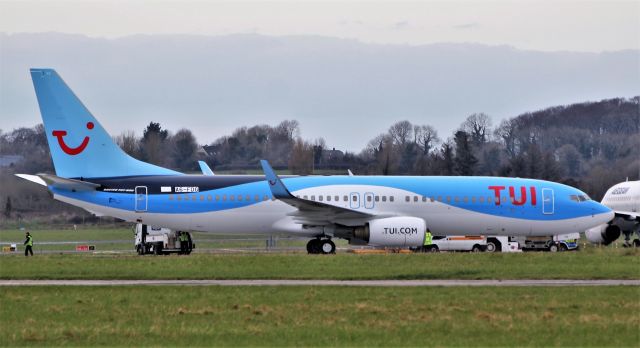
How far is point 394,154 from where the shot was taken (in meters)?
79.8

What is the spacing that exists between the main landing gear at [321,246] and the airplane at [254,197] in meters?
0.04

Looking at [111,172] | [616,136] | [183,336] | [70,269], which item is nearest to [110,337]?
[183,336]

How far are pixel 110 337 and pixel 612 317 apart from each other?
A: 859 centimetres

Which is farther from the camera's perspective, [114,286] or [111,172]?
[111,172]

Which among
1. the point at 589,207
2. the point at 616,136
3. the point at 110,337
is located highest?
the point at 616,136

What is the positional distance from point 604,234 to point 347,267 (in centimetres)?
2614

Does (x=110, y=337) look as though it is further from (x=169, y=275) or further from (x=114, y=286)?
(x=169, y=275)

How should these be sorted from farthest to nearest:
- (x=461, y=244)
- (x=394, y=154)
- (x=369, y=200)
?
(x=394, y=154) → (x=461, y=244) → (x=369, y=200)

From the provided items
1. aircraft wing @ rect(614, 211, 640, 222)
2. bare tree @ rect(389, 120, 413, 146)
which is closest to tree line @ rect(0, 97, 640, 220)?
bare tree @ rect(389, 120, 413, 146)

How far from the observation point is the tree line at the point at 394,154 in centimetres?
7556

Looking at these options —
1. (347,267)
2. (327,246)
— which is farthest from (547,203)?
(347,267)

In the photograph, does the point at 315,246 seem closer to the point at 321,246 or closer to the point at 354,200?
the point at 321,246

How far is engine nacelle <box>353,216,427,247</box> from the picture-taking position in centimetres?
4131

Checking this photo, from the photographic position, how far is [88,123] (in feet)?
142
